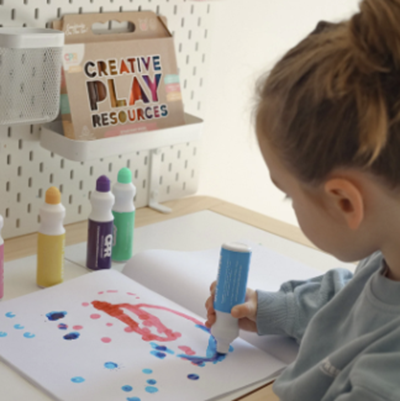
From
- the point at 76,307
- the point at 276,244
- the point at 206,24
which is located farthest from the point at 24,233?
the point at 206,24

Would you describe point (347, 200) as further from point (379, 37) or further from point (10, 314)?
point (10, 314)

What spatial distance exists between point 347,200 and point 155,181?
77 cm

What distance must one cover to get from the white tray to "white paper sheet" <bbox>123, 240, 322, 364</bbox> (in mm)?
192

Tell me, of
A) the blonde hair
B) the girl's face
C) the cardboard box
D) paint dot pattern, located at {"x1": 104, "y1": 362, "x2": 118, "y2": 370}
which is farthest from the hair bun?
the cardboard box

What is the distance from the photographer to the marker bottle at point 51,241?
893mm

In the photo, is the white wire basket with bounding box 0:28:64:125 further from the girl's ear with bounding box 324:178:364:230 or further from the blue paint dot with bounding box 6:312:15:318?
the girl's ear with bounding box 324:178:364:230

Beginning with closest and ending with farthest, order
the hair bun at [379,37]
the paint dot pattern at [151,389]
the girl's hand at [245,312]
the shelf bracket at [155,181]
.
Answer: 1. the hair bun at [379,37]
2. the paint dot pattern at [151,389]
3. the girl's hand at [245,312]
4. the shelf bracket at [155,181]

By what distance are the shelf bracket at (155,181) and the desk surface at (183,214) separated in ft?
0.05

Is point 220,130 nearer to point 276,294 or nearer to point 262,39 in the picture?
point 262,39

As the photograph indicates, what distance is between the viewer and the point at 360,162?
0.50 metres

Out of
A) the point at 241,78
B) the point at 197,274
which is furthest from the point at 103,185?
the point at 241,78

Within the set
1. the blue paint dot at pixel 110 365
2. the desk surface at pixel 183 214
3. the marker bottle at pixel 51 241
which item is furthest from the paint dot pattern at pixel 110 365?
the desk surface at pixel 183 214

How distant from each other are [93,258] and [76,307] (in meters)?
0.15

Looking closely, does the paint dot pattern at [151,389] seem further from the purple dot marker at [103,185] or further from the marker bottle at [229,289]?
the purple dot marker at [103,185]
